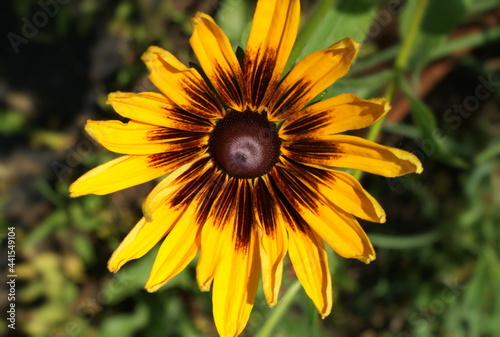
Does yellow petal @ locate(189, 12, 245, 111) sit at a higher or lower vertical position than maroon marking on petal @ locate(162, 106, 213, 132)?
higher

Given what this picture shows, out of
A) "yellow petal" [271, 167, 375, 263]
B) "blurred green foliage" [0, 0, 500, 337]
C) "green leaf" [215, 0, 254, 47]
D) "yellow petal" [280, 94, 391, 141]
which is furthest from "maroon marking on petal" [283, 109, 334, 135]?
"green leaf" [215, 0, 254, 47]

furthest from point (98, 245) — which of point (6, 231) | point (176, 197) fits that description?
point (176, 197)

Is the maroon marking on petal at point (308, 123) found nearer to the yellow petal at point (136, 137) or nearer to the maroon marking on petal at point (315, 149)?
the maroon marking on petal at point (315, 149)

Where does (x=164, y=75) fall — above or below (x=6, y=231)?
above

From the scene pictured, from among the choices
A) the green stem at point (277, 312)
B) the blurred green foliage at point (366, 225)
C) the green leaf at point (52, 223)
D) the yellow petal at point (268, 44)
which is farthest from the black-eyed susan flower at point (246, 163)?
the green leaf at point (52, 223)

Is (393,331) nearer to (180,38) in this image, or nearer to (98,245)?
(98,245)

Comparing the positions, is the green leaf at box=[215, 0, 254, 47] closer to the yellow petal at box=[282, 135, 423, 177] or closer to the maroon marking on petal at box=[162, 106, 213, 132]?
the maroon marking on petal at box=[162, 106, 213, 132]
